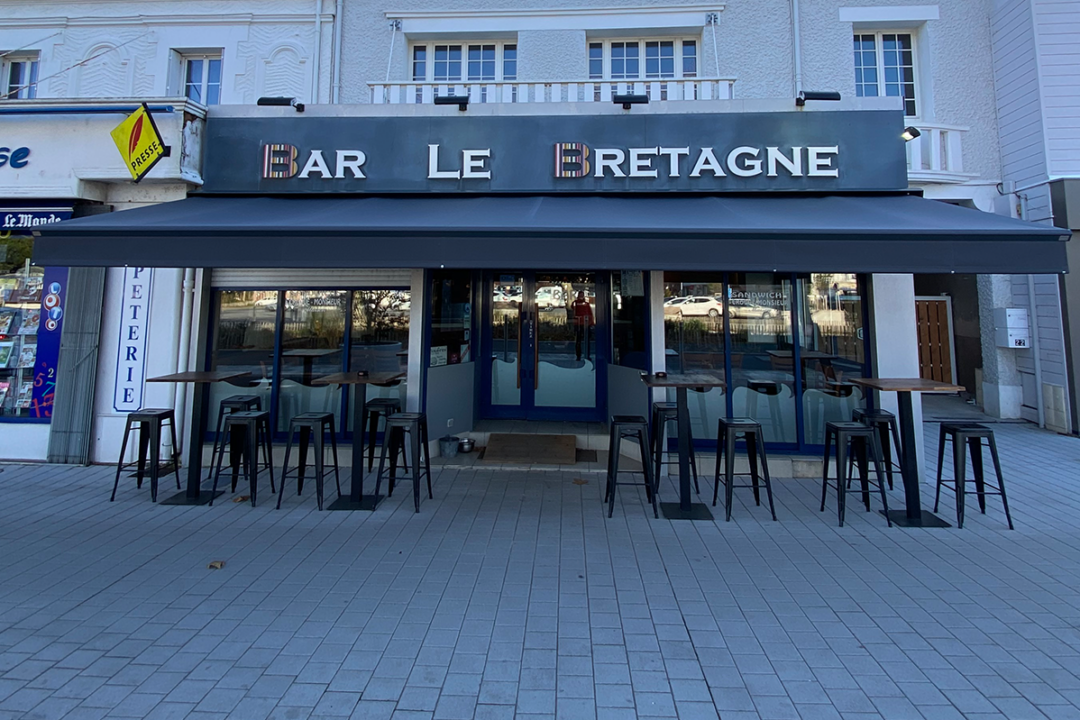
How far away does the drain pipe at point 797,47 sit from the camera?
26.0 feet

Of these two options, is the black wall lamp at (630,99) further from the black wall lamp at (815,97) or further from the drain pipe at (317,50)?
the drain pipe at (317,50)

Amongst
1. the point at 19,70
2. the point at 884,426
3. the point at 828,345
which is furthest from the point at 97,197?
the point at 884,426

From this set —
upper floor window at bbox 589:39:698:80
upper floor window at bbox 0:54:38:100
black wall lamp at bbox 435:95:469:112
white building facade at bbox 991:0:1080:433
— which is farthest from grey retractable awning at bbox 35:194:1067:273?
upper floor window at bbox 0:54:38:100

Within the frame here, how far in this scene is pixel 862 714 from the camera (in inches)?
89.6

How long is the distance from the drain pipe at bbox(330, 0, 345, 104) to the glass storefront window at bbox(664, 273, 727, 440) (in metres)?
6.08

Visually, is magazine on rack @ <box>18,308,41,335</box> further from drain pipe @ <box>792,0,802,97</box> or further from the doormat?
drain pipe @ <box>792,0,802,97</box>

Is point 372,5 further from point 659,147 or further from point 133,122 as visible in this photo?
point 659,147

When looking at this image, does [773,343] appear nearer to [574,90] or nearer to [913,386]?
[913,386]

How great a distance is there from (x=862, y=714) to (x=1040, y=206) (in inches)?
380

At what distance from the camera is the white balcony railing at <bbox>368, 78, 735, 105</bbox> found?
6.54 meters

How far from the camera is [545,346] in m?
7.94

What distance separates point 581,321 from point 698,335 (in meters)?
2.06

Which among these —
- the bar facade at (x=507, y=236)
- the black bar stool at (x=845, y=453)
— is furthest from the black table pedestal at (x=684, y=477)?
the bar facade at (x=507, y=236)

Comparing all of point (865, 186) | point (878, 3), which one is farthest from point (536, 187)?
point (878, 3)
